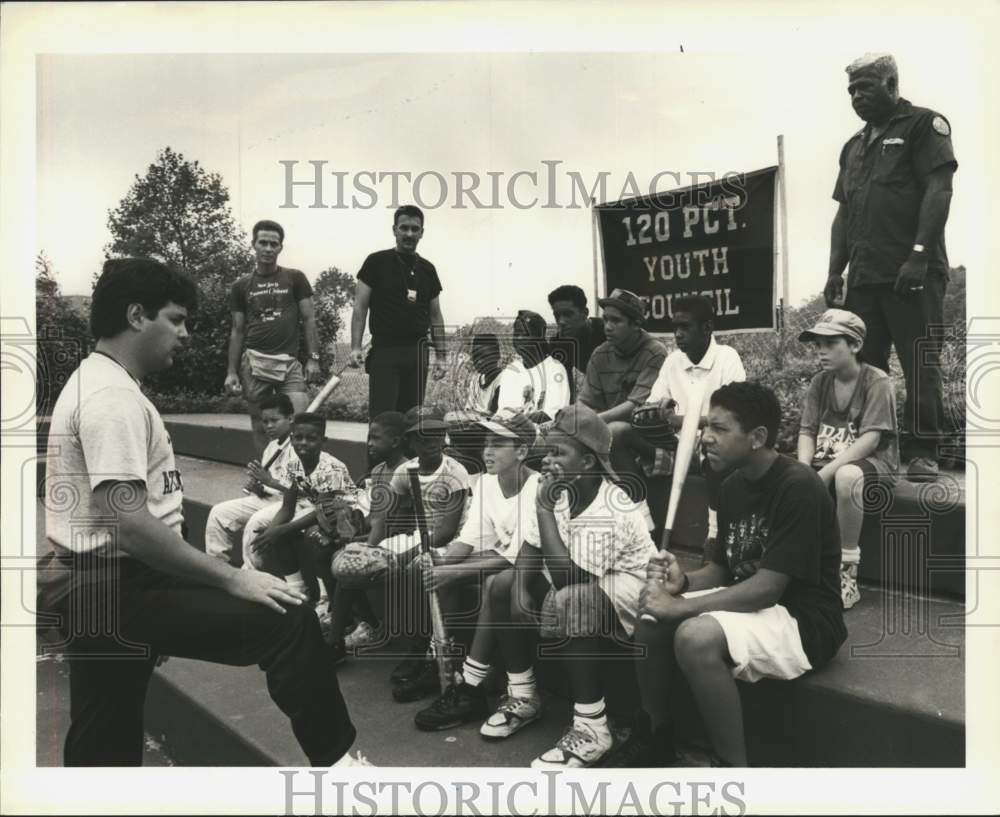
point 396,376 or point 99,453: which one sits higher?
point 396,376

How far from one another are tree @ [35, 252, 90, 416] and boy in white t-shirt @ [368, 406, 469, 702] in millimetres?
1163

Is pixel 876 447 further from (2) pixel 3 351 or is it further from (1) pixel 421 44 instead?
(2) pixel 3 351

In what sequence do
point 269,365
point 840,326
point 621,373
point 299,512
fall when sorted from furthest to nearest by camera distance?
point 269,365, point 299,512, point 621,373, point 840,326

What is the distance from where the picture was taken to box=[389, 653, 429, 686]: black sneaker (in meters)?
2.97

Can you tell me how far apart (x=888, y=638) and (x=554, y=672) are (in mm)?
998

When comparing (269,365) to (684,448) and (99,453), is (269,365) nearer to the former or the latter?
(99,453)

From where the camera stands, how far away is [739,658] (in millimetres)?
2264

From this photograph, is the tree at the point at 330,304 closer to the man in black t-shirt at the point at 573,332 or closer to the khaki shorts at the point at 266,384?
the khaki shorts at the point at 266,384

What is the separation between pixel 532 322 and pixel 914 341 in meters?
1.27

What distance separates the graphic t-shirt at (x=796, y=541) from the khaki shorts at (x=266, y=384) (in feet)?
5.73

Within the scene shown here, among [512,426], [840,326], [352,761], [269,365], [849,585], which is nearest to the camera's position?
[352,761]

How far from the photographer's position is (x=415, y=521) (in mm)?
3176

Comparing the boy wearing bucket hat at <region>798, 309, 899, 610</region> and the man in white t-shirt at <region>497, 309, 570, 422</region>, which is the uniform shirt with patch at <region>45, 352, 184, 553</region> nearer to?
the man in white t-shirt at <region>497, 309, 570, 422</region>

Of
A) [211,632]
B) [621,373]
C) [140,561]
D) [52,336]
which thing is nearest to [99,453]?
[140,561]
